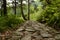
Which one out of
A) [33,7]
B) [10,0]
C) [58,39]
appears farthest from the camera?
[33,7]

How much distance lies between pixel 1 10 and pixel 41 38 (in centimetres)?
585

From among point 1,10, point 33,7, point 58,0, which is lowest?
point 33,7

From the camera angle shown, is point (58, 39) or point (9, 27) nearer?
point (58, 39)

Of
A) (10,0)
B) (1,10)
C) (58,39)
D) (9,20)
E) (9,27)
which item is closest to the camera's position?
(58,39)

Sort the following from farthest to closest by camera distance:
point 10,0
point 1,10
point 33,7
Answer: point 33,7, point 10,0, point 1,10

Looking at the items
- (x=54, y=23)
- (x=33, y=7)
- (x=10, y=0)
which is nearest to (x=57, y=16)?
(x=54, y=23)

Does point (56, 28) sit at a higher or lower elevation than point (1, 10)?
lower

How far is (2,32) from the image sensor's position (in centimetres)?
773

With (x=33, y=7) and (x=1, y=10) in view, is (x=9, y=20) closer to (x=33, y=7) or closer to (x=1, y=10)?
(x=1, y=10)

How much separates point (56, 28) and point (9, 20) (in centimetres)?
326

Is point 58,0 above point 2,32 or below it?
above

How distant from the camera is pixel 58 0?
1145 cm

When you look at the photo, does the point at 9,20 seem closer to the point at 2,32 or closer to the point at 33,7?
the point at 2,32

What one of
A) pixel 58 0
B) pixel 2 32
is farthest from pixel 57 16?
pixel 2 32
